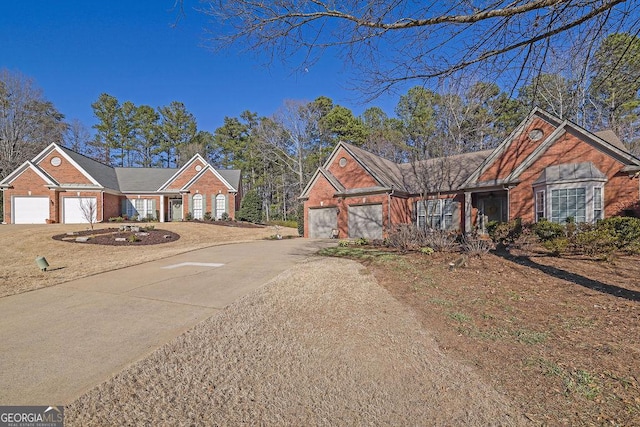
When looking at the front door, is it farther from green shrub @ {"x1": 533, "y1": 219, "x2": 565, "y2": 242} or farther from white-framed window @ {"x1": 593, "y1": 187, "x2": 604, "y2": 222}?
white-framed window @ {"x1": 593, "y1": 187, "x2": 604, "y2": 222}

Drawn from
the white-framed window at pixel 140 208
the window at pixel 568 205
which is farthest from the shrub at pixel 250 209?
the window at pixel 568 205

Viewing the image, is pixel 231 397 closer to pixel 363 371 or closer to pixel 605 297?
pixel 363 371

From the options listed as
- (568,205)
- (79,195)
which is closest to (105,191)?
(79,195)

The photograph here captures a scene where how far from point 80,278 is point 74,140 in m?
48.9

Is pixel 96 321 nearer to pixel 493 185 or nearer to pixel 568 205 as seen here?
pixel 493 185

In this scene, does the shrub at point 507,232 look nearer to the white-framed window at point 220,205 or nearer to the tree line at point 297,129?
the tree line at point 297,129

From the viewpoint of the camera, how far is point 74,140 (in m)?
42.7

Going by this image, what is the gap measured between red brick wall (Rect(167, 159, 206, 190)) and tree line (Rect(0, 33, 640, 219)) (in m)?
9.53

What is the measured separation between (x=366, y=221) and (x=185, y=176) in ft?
65.3

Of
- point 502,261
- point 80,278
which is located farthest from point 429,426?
point 80,278

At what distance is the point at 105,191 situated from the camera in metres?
25.3

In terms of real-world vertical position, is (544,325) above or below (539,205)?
below

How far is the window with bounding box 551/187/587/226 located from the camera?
11734 millimetres

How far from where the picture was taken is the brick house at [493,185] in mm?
11586
